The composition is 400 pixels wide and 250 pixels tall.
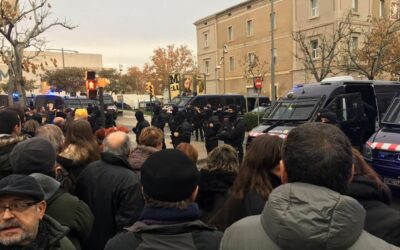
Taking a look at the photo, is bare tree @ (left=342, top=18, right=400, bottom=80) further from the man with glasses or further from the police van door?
the man with glasses

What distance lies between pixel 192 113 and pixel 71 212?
57.1 ft

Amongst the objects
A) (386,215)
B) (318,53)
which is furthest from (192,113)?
(318,53)

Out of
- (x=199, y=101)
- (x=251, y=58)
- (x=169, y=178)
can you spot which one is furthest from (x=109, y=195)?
(x=251, y=58)

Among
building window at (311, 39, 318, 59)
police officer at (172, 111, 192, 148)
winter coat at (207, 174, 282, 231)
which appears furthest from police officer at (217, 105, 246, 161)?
building window at (311, 39, 318, 59)

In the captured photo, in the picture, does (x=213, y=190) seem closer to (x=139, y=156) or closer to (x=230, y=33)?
(x=139, y=156)

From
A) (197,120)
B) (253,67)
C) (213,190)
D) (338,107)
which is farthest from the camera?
(253,67)

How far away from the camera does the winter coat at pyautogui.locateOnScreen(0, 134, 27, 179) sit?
3523 millimetres

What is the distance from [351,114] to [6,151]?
9.28 m

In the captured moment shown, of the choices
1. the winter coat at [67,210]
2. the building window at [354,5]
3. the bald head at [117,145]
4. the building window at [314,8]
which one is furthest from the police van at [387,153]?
the building window at [314,8]

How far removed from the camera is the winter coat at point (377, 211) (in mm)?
2135

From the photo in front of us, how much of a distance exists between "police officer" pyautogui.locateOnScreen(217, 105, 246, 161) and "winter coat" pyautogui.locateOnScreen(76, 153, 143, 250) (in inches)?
288

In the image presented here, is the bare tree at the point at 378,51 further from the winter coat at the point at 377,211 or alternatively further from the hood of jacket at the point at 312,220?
the hood of jacket at the point at 312,220

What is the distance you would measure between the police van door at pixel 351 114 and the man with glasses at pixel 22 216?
9.58 metres

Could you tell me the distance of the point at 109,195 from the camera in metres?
3.52
